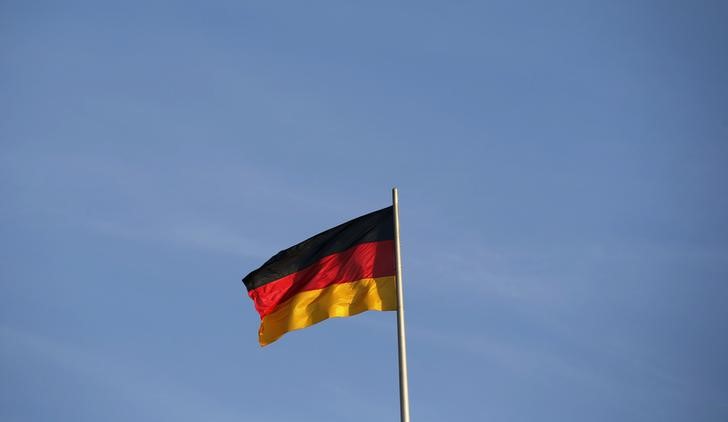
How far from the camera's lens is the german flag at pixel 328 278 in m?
28.6

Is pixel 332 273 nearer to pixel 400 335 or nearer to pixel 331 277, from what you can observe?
pixel 331 277

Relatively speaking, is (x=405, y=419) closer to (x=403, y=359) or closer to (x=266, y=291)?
(x=403, y=359)

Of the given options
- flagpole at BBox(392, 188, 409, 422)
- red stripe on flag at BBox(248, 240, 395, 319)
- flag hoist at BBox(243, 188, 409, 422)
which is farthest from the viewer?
red stripe on flag at BBox(248, 240, 395, 319)

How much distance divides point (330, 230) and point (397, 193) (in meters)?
2.08

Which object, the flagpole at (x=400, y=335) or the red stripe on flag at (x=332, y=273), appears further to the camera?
the red stripe on flag at (x=332, y=273)

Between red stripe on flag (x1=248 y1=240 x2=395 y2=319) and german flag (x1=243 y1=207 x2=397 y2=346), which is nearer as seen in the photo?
german flag (x1=243 y1=207 x2=397 y2=346)

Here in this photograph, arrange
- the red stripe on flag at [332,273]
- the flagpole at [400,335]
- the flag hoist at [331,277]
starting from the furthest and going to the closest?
the red stripe on flag at [332,273] < the flag hoist at [331,277] < the flagpole at [400,335]

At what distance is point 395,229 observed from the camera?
92.3ft

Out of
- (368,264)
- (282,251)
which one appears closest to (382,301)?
(368,264)

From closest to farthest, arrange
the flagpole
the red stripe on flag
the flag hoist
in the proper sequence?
the flagpole, the flag hoist, the red stripe on flag

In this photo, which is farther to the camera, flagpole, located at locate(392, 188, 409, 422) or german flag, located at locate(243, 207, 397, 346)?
german flag, located at locate(243, 207, 397, 346)

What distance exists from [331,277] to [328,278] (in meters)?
0.08

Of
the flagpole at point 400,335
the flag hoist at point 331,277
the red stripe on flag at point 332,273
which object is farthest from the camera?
the red stripe on flag at point 332,273

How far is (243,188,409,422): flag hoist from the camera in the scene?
28.5 m
